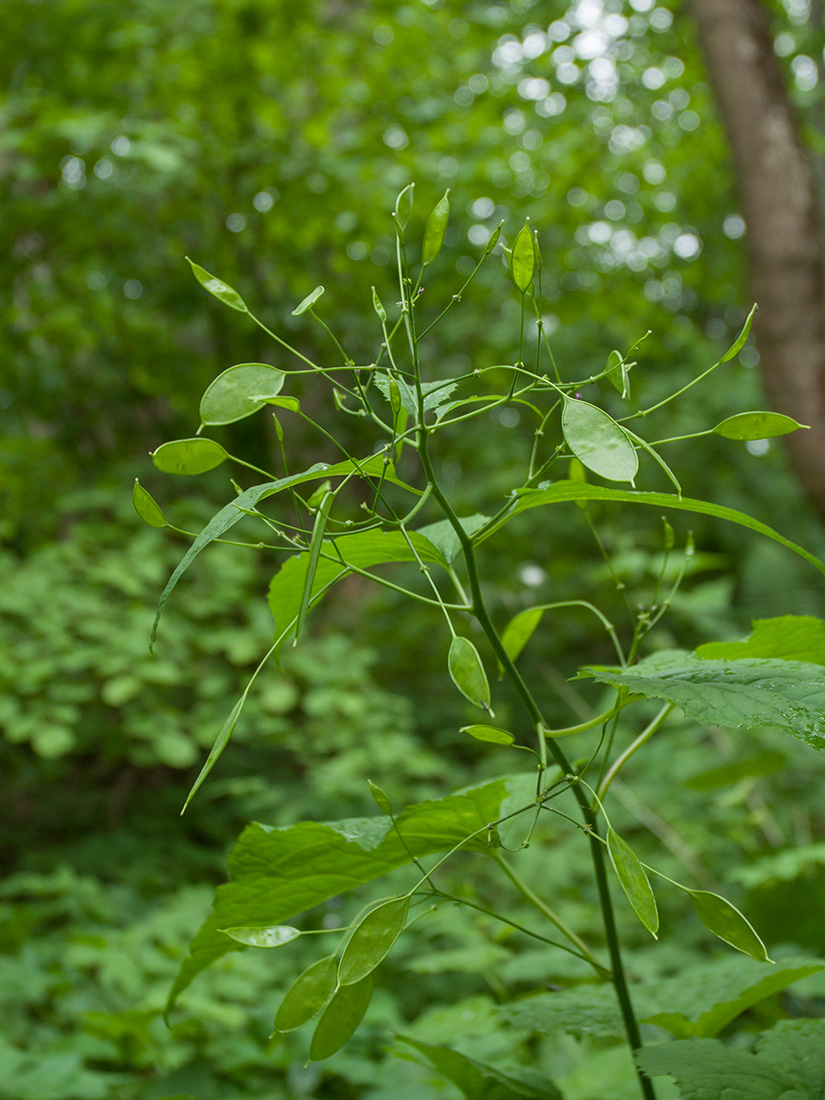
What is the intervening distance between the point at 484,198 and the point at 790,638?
273 cm

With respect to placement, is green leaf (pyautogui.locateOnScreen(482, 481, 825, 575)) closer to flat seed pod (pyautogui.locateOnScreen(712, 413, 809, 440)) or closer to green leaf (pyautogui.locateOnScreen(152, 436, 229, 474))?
flat seed pod (pyautogui.locateOnScreen(712, 413, 809, 440))

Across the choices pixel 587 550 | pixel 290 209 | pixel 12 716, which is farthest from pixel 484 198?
pixel 587 550

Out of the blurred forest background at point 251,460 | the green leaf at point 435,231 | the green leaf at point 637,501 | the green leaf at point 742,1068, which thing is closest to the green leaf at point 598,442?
the green leaf at point 637,501

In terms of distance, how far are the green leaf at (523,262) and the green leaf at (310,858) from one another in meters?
0.34

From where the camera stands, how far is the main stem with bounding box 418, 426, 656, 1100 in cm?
46

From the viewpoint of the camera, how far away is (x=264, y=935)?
0.46 m

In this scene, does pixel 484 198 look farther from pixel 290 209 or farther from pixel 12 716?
pixel 12 716

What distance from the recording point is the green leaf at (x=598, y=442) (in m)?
0.41

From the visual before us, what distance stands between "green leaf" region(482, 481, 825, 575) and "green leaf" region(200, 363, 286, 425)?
15 centimetres

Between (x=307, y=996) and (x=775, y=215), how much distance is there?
251cm

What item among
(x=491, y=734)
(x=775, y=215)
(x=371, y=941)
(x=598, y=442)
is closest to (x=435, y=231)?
(x=598, y=442)

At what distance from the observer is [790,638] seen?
58 centimetres

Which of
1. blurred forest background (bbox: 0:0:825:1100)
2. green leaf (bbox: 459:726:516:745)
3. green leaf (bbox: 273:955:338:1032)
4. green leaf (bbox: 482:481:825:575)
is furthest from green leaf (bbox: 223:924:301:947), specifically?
blurred forest background (bbox: 0:0:825:1100)

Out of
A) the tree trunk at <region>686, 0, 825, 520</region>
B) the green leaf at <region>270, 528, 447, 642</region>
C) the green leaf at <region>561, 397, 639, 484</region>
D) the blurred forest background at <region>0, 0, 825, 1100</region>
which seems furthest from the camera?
the tree trunk at <region>686, 0, 825, 520</region>
